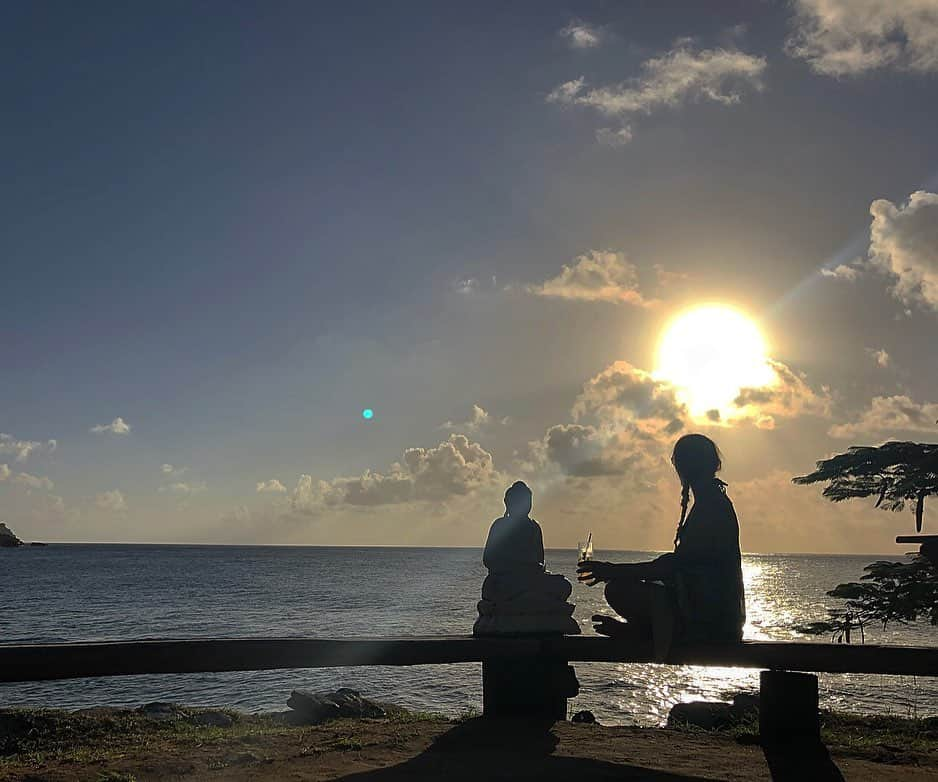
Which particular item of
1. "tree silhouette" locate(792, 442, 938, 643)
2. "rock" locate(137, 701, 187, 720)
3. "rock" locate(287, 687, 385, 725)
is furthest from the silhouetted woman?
"rock" locate(137, 701, 187, 720)

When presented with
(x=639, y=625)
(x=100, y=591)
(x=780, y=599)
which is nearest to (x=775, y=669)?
(x=639, y=625)

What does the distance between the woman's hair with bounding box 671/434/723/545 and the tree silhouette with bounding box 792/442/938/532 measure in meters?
8.98

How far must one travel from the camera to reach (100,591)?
8119 centimetres

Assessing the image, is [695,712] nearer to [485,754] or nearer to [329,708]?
[329,708]

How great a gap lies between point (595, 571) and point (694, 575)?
2.56 feet

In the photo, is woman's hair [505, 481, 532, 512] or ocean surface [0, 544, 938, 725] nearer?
woman's hair [505, 481, 532, 512]

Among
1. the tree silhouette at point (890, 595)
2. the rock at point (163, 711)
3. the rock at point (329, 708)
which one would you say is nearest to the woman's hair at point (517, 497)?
the tree silhouette at point (890, 595)

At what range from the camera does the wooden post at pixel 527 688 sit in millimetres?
7941

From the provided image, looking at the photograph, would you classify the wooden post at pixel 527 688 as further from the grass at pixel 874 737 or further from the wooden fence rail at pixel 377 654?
the grass at pixel 874 737

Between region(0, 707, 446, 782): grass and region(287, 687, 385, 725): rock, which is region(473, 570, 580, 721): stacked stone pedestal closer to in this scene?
region(0, 707, 446, 782): grass

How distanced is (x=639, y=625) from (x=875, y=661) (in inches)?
80.5

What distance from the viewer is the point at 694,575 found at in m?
6.35

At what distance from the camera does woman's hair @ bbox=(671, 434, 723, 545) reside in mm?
6574

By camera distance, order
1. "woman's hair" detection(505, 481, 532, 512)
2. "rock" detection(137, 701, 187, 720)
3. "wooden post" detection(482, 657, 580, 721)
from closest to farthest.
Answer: "wooden post" detection(482, 657, 580, 721), "woman's hair" detection(505, 481, 532, 512), "rock" detection(137, 701, 187, 720)
